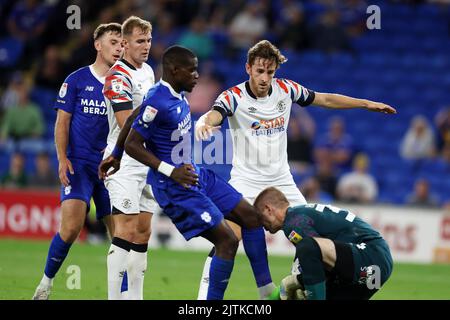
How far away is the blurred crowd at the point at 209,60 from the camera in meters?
17.8

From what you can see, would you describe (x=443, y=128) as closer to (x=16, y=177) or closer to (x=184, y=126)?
(x=16, y=177)

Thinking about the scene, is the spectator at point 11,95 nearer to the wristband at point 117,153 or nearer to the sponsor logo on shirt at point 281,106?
the sponsor logo on shirt at point 281,106

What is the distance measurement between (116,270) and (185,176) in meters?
1.25

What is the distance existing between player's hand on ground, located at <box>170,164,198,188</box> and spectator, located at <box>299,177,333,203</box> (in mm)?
9135

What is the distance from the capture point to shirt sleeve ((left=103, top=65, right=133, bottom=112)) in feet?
28.3

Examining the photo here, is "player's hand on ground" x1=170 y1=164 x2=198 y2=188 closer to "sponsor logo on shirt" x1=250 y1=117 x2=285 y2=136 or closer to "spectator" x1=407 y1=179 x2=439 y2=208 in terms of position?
"sponsor logo on shirt" x1=250 y1=117 x2=285 y2=136

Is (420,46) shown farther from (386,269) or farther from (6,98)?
(386,269)

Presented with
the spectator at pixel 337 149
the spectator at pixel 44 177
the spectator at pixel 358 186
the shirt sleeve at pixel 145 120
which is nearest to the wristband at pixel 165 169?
the shirt sleeve at pixel 145 120

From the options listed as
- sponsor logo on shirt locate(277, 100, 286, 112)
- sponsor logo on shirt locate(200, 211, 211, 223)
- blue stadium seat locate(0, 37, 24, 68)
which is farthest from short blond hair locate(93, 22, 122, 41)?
blue stadium seat locate(0, 37, 24, 68)

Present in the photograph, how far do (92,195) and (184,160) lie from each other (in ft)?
6.17

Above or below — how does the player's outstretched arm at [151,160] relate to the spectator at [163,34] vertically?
below

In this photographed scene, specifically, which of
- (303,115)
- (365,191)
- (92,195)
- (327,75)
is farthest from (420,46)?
(92,195)

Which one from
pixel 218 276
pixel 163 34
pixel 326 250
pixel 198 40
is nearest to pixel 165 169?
pixel 218 276

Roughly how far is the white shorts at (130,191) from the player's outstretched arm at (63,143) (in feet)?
Answer: 1.77
